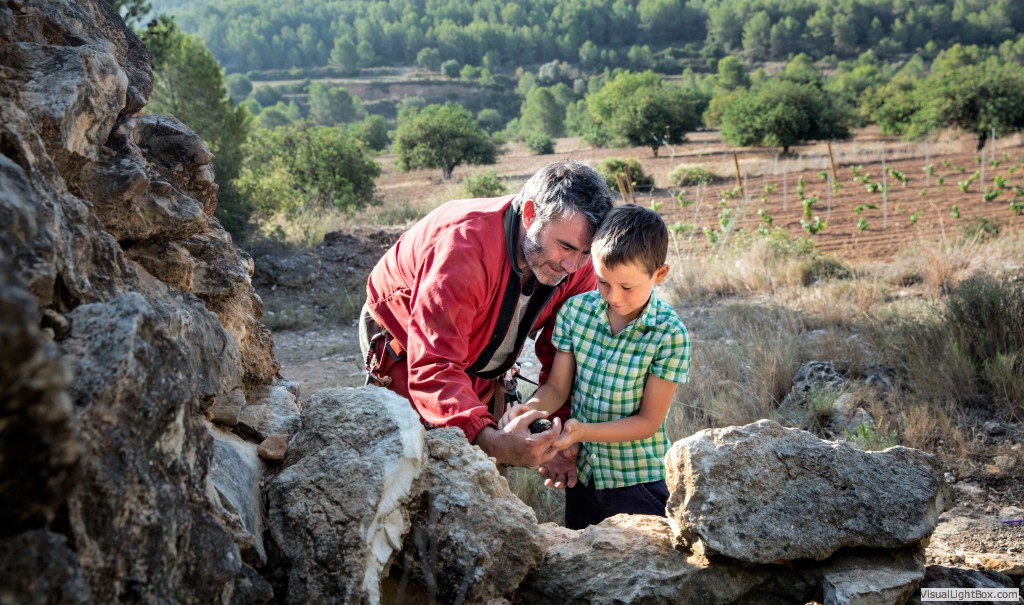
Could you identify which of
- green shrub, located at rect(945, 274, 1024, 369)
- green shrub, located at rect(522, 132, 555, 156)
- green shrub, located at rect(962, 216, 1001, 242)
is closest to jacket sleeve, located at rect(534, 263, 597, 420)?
green shrub, located at rect(945, 274, 1024, 369)

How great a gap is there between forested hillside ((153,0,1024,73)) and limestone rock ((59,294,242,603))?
84.8 m

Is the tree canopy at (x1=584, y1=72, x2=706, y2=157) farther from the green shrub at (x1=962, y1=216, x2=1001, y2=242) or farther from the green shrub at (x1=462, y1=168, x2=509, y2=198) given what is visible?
the green shrub at (x1=962, y1=216, x2=1001, y2=242)

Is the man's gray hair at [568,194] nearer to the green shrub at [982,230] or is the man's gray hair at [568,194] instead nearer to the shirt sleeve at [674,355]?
the shirt sleeve at [674,355]

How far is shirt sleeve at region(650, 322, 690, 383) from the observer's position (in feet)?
8.80

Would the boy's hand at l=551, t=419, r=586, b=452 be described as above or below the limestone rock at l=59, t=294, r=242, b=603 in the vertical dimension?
below

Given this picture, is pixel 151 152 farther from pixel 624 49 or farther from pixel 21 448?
pixel 624 49

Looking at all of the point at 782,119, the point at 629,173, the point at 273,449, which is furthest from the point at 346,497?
the point at 782,119

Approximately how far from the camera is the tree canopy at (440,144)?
85.6 feet

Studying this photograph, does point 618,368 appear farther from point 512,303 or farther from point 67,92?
point 67,92

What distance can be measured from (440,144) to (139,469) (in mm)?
25437

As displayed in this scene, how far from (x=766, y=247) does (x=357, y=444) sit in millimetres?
8006

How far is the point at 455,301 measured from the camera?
2.72m

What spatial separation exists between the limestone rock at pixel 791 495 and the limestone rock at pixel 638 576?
9cm

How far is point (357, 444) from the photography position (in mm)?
2145
